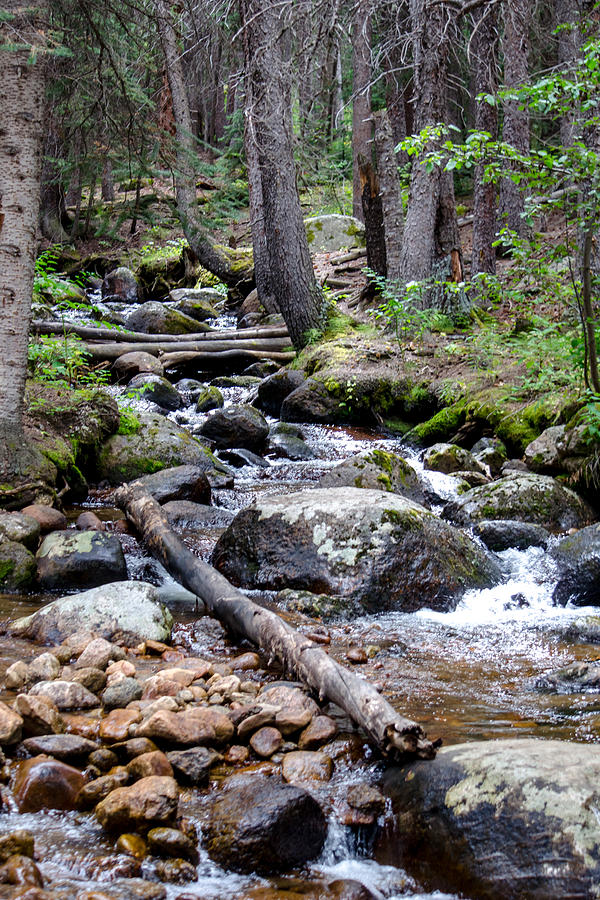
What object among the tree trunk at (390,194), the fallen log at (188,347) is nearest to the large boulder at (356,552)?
the tree trunk at (390,194)

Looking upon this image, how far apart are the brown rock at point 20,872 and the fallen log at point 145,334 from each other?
1185 centimetres

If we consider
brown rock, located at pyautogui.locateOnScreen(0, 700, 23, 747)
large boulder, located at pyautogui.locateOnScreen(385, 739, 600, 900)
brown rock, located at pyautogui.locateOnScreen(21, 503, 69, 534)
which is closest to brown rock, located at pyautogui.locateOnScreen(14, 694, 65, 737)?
brown rock, located at pyautogui.locateOnScreen(0, 700, 23, 747)

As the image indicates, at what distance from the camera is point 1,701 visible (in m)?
3.43

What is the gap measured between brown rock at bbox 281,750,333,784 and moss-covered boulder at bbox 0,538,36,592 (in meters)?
3.04

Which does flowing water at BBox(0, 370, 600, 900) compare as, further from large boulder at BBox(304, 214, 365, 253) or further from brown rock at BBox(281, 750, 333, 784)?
large boulder at BBox(304, 214, 365, 253)

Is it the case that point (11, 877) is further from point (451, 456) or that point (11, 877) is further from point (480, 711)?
point (451, 456)

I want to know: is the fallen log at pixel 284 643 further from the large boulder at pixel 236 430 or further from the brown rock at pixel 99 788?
the large boulder at pixel 236 430

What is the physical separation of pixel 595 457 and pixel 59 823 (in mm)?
6484

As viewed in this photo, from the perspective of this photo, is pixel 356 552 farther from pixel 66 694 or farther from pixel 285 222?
pixel 285 222

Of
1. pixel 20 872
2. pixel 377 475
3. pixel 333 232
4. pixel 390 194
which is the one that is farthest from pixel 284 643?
pixel 333 232

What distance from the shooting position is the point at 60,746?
2986mm

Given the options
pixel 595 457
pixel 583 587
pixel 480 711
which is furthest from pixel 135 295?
pixel 480 711

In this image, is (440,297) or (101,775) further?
(440,297)

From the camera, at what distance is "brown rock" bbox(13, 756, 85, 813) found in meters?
2.73
